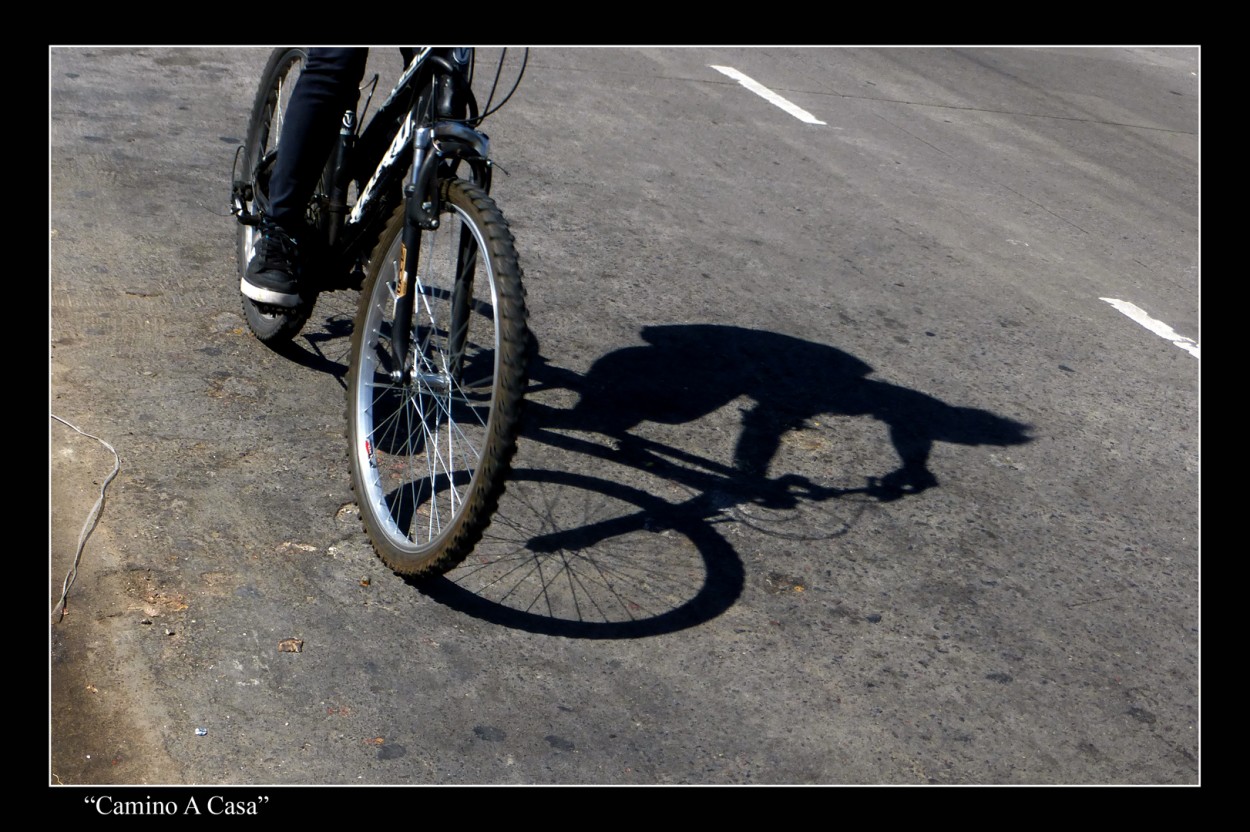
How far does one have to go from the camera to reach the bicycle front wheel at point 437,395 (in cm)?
327

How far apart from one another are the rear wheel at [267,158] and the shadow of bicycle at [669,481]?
904 millimetres

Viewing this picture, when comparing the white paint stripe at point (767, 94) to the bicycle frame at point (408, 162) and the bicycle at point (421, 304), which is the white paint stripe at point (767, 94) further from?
the bicycle frame at point (408, 162)

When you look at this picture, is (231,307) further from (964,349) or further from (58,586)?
(964,349)

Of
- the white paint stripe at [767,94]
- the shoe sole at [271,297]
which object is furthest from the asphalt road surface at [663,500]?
the white paint stripe at [767,94]

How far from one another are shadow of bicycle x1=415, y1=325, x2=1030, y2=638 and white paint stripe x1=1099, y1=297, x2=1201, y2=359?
1.58 m

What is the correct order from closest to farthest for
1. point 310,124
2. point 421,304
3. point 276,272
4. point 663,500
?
point 421,304 < point 310,124 < point 663,500 < point 276,272

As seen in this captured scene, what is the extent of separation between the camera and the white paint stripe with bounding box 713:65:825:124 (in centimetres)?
897

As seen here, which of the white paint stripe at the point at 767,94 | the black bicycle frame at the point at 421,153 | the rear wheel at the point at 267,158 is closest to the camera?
the black bicycle frame at the point at 421,153

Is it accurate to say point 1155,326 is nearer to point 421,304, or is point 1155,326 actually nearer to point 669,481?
point 669,481

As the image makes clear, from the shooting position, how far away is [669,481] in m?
4.40

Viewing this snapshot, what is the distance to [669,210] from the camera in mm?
6883

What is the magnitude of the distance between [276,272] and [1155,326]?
420cm

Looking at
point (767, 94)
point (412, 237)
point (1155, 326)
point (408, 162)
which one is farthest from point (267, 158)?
point (767, 94)

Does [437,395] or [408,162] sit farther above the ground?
[408,162]
